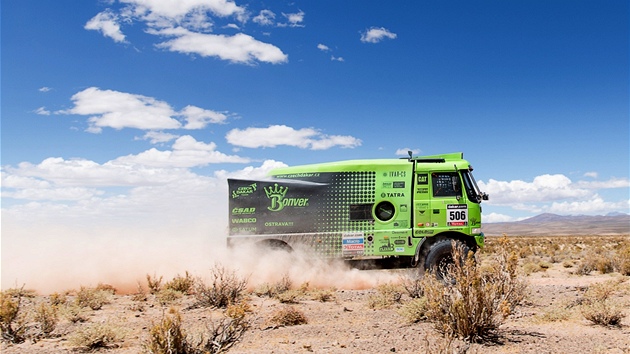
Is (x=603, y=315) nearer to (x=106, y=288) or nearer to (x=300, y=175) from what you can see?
(x=300, y=175)

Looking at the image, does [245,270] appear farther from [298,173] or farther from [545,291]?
[545,291]

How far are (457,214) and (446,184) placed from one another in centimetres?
86

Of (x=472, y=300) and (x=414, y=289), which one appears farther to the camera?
(x=414, y=289)

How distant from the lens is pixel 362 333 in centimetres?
786

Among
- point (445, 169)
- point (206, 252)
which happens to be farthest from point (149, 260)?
point (445, 169)

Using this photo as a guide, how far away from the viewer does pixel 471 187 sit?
13.2 meters

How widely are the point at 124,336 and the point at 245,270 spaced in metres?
5.59

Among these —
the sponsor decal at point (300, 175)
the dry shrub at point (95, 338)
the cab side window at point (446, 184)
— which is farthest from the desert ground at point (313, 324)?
the cab side window at point (446, 184)

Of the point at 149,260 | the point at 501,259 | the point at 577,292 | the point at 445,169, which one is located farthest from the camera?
the point at 149,260

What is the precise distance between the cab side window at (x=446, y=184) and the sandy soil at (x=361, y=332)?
333 cm

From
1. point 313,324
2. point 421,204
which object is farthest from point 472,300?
point 421,204

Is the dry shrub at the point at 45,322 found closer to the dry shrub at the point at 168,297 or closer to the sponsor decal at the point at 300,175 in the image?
the dry shrub at the point at 168,297

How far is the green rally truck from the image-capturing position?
13016mm

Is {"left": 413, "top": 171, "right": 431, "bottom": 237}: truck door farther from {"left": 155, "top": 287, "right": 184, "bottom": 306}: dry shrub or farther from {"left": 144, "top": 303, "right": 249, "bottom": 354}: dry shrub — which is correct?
{"left": 144, "top": 303, "right": 249, "bottom": 354}: dry shrub
